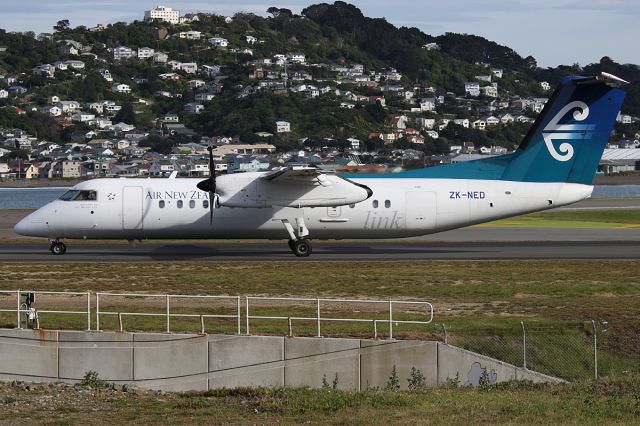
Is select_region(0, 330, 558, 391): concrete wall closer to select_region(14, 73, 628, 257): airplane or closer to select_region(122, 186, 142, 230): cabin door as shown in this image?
select_region(122, 186, 142, 230): cabin door

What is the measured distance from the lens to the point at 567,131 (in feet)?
146

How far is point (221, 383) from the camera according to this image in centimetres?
2536

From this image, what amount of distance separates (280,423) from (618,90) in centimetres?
2972

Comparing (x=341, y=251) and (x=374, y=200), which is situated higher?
(x=374, y=200)

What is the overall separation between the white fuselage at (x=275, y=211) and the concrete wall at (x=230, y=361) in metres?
17.6

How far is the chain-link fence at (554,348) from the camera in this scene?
2652cm

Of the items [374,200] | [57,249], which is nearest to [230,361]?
[374,200]

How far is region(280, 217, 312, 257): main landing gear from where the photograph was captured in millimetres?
43844

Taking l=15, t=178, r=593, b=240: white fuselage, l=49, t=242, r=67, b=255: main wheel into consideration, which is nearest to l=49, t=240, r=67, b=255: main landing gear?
l=49, t=242, r=67, b=255: main wheel

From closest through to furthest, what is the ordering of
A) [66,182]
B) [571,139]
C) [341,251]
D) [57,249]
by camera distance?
1. [571,139]
2. [57,249]
3. [341,251]
4. [66,182]

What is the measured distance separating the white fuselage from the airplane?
0.04m

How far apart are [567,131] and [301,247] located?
12231 mm

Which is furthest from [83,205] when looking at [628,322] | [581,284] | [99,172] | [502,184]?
[99,172]

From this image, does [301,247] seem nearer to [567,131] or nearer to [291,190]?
[291,190]
